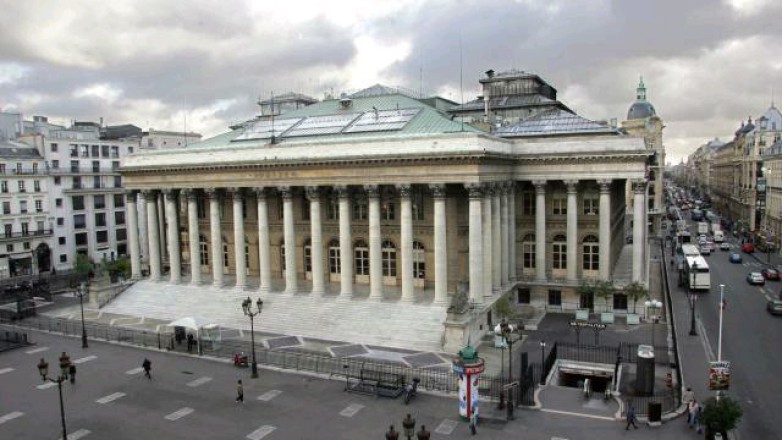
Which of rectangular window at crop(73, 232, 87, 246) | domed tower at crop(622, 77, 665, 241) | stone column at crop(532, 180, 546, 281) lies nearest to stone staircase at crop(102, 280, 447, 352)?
stone column at crop(532, 180, 546, 281)

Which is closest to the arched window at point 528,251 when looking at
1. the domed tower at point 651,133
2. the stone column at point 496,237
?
the stone column at point 496,237

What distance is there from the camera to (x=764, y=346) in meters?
39.5

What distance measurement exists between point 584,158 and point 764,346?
55.3 feet

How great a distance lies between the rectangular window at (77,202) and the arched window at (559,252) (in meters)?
59.8

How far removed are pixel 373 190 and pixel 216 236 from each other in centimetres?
1560

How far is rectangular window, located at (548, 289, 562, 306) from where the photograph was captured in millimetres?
49094

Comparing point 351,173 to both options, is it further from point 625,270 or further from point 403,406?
point 625,270

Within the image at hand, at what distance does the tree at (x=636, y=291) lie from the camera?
4528cm

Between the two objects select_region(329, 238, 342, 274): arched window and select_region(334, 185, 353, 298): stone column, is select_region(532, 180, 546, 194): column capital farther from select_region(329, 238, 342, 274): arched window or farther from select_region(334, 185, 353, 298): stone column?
select_region(329, 238, 342, 274): arched window

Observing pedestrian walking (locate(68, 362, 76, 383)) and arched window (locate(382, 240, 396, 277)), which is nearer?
pedestrian walking (locate(68, 362, 76, 383))

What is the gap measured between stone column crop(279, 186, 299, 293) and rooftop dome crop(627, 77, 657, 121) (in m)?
87.9

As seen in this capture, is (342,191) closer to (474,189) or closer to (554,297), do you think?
(474,189)

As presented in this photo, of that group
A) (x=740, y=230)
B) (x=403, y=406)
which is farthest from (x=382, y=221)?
(x=740, y=230)

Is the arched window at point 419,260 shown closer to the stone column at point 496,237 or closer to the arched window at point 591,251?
the stone column at point 496,237
